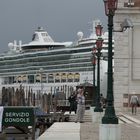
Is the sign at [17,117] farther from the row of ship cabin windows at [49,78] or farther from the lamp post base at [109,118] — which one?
the row of ship cabin windows at [49,78]

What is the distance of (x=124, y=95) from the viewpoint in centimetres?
5059

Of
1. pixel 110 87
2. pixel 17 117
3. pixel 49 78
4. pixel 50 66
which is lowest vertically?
pixel 17 117

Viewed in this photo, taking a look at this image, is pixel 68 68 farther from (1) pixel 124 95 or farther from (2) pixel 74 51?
(1) pixel 124 95

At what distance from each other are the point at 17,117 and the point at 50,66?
92.3 m

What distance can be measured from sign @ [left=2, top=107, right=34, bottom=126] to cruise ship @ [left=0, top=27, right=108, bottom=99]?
226 feet

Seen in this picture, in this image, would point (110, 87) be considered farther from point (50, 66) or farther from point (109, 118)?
point (50, 66)

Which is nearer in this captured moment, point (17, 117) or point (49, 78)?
point (17, 117)

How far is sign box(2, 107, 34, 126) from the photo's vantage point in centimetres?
1991

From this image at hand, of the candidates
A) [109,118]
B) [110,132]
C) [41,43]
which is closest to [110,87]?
[109,118]

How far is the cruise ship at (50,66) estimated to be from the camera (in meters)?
102

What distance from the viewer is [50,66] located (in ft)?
369

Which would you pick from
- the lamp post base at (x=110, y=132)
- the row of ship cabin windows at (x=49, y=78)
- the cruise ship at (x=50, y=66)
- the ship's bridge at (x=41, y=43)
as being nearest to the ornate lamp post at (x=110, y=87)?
the lamp post base at (x=110, y=132)

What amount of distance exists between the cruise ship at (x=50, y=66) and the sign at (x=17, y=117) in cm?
6902

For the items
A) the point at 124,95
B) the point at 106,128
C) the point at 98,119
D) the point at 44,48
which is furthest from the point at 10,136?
the point at 44,48
